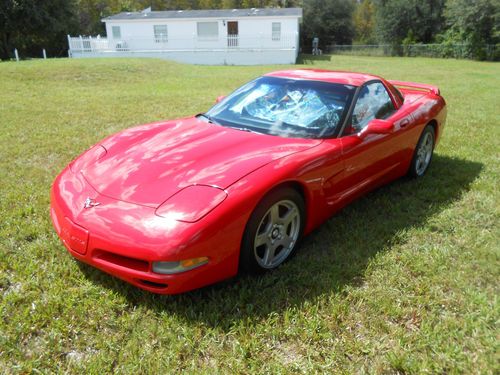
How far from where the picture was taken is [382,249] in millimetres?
3162

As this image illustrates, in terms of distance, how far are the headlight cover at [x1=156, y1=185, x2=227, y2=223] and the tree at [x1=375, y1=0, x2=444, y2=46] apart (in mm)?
44079

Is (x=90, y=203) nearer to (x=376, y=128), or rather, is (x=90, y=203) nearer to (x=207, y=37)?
(x=376, y=128)

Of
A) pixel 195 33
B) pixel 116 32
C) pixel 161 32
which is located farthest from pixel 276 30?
pixel 116 32

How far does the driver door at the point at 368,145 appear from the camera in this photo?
3338mm

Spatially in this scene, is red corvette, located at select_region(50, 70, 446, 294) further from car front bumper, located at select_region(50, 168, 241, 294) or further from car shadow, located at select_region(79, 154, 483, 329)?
car shadow, located at select_region(79, 154, 483, 329)

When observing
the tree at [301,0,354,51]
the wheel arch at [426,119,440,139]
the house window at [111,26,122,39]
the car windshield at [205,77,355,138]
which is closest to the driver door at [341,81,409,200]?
the car windshield at [205,77,355,138]

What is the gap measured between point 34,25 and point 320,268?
36031 mm

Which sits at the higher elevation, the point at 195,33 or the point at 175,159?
the point at 195,33

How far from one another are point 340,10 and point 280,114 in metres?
47.3

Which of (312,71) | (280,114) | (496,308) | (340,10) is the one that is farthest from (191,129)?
(340,10)

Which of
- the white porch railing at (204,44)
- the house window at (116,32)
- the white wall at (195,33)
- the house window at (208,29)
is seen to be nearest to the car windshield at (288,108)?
the white porch railing at (204,44)

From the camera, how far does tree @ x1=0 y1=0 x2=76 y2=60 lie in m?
30.9

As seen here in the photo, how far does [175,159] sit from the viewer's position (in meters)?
2.90

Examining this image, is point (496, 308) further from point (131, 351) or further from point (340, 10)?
point (340, 10)
